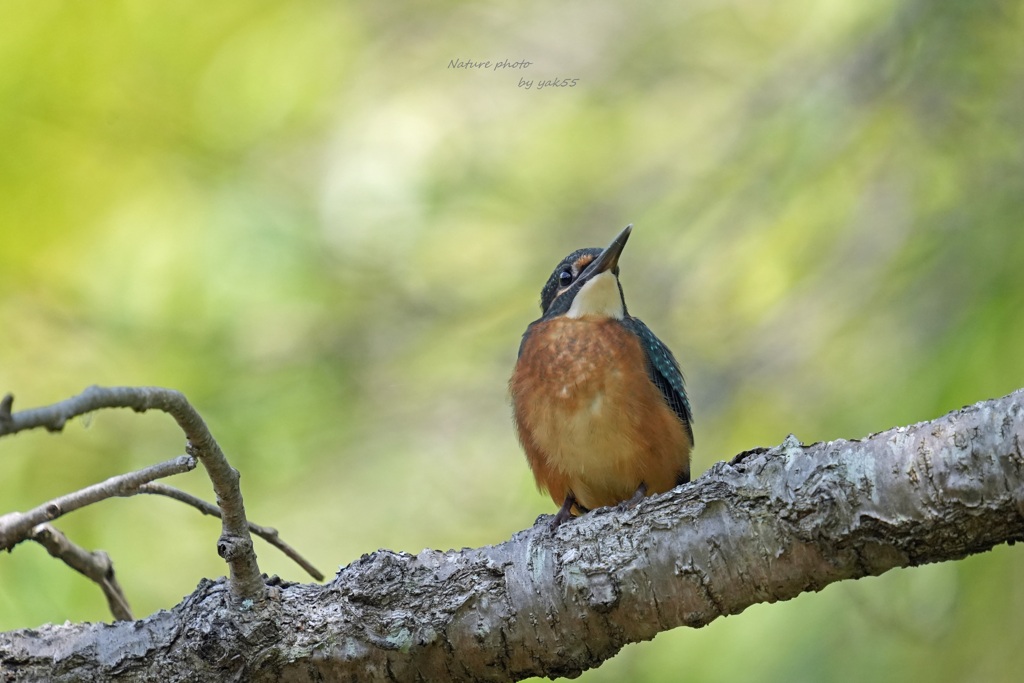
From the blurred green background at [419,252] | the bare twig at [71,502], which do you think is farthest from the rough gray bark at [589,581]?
the blurred green background at [419,252]

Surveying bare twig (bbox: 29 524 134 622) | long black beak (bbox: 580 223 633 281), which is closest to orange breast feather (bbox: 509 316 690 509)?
long black beak (bbox: 580 223 633 281)

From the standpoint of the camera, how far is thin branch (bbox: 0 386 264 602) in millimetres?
2101

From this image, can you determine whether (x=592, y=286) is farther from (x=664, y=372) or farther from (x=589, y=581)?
(x=589, y=581)

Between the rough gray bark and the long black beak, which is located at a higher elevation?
the long black beak

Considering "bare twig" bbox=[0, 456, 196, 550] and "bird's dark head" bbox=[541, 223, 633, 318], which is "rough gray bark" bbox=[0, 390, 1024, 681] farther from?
"bird's dark head" bbox=[541, 223, 633, 318]

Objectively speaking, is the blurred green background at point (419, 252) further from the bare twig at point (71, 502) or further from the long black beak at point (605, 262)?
the bare twig at point (71, 502)

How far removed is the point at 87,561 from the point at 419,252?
10.3 ft

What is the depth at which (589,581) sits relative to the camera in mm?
3158

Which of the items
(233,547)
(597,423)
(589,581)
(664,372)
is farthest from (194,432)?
(664,372)

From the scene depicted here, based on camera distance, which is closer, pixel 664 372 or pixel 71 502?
pixel 71 502

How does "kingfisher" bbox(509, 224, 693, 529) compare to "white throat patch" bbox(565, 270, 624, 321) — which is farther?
"white throat patch" bbox(565, 270, 624, 321)

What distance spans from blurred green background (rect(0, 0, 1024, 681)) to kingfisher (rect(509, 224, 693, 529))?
31.0 inches

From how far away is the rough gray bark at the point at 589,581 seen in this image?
2738 millimetres

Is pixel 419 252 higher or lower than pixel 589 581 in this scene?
higher
